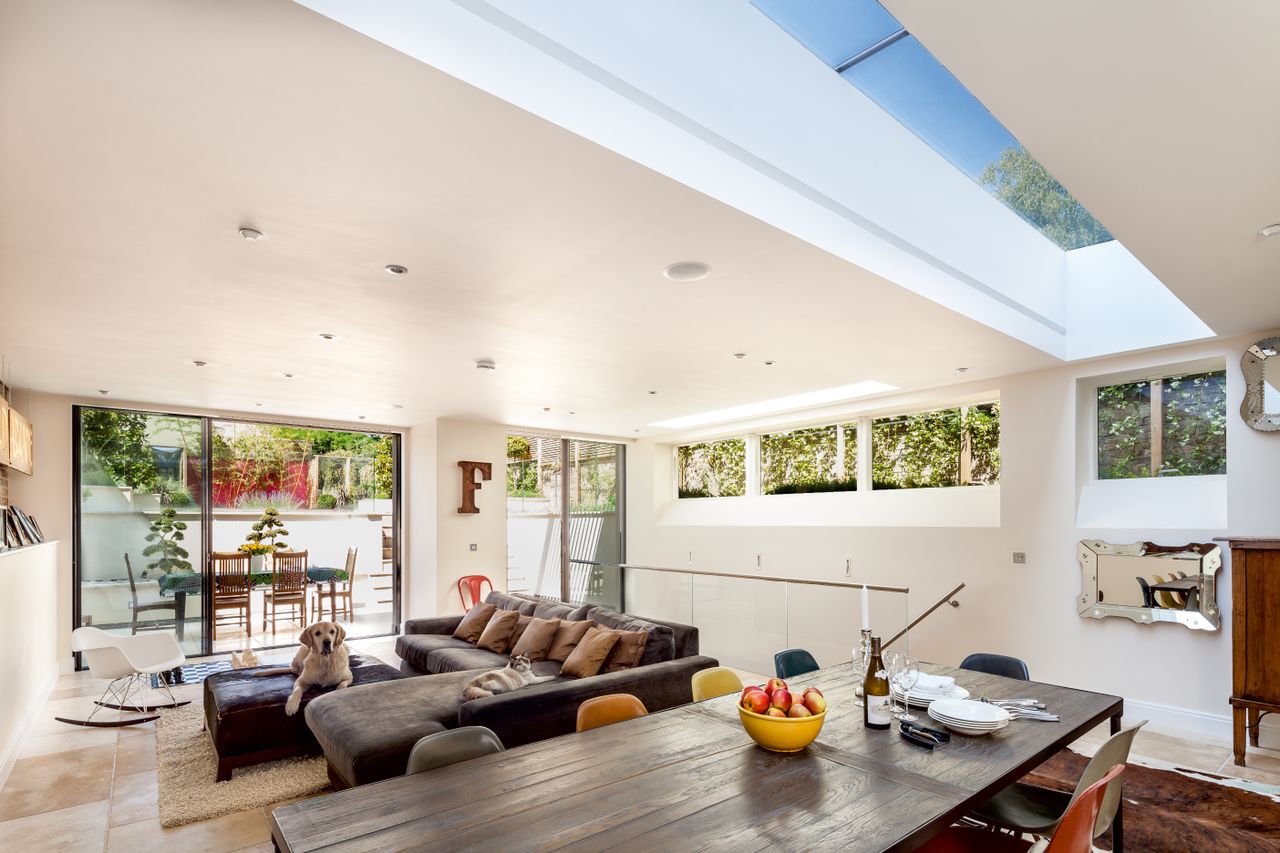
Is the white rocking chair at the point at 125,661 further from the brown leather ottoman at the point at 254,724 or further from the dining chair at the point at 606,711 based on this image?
the dining chair at the point at 606,711

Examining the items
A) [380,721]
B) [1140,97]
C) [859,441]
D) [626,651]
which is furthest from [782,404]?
[1140,97]

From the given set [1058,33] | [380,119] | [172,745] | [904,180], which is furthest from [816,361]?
[172,745]

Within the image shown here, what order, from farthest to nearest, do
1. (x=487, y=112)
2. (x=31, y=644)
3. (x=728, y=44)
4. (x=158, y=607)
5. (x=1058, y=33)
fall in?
(x=158, y=607)
(x=31, y=644)
(x=728, y=44)
(x=487, y=112)
(x=1058, y=33)

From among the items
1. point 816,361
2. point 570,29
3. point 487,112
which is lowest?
point 816,361

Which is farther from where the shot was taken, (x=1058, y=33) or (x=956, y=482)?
(x=956, y=482)

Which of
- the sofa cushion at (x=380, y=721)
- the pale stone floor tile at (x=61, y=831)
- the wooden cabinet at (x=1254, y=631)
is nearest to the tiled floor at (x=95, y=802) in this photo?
the pale stone floor tile at (x=61, y=831)

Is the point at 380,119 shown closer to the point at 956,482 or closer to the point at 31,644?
the point at 31,644

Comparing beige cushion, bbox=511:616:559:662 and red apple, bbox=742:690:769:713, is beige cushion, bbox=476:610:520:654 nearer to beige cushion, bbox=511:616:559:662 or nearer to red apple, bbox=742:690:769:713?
beige cushion, bbox=511:616:559:662

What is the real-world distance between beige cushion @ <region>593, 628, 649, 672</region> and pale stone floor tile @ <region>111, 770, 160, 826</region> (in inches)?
98.0

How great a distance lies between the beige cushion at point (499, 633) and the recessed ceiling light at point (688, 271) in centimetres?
349

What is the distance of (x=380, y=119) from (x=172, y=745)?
4.41 metres

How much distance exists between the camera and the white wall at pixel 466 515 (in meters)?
8.01

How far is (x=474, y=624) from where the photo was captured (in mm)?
6121

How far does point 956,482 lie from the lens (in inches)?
261
